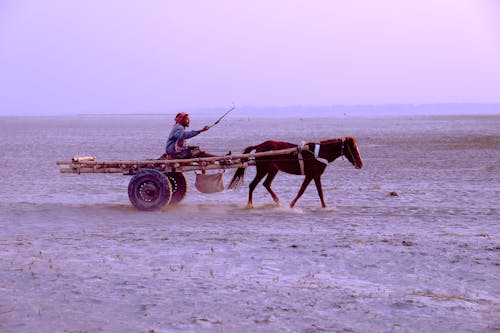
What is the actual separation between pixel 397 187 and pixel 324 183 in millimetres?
2275

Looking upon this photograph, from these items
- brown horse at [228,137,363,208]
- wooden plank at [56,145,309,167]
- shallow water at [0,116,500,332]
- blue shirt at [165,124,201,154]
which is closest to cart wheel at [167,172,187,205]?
shallow water at [0,116,500,332]

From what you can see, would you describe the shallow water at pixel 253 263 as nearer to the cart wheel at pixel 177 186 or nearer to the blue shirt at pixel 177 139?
the cart wheel at pixel 177 186

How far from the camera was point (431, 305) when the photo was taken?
25.0 feet

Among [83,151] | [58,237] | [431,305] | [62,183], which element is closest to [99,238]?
[58,237]

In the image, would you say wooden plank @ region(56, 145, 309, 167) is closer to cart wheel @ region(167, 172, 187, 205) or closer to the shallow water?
the shallow water

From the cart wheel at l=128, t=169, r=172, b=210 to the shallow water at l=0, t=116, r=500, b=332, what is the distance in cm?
29

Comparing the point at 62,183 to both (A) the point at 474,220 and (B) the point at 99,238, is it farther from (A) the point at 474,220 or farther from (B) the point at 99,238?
(A) the point at 474,220

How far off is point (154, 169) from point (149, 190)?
443mm

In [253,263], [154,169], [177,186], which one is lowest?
[253,263]

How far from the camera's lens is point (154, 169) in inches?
546

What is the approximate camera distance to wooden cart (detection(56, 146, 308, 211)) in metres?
13.8

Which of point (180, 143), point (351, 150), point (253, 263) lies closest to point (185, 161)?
point (180, 143)

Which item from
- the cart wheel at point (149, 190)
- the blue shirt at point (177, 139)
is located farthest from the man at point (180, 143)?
the cart wheel at point (149, 190)

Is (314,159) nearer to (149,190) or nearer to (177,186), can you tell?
(177,186)
